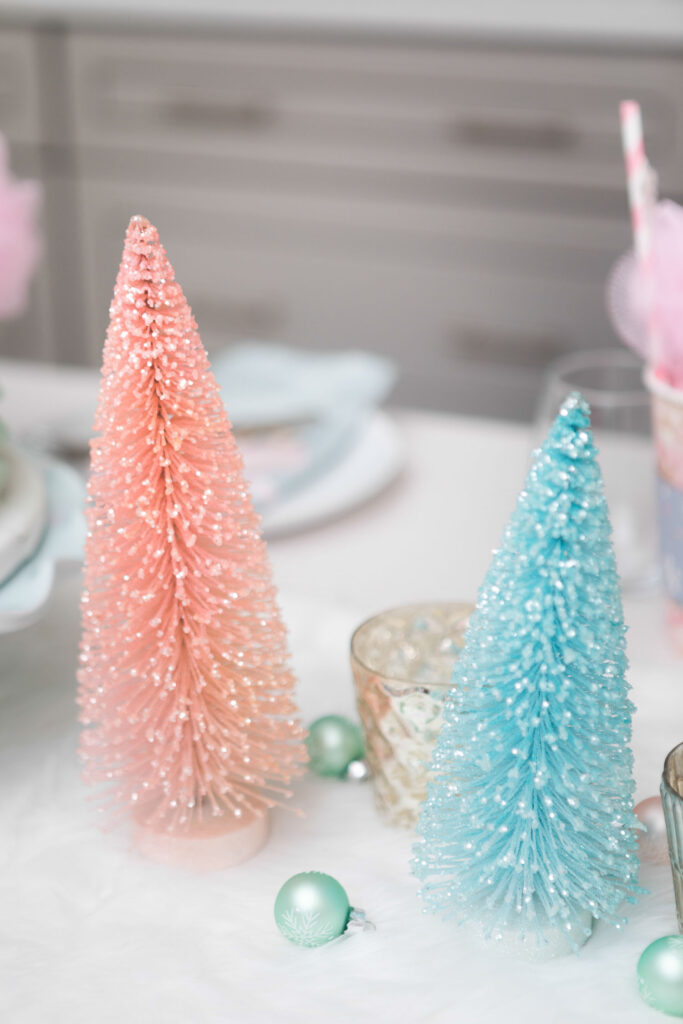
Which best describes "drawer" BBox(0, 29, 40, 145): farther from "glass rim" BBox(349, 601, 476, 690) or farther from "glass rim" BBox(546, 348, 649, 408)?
"glass rim" BBox(349, 601, 476, 690)

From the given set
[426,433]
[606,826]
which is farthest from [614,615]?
[426,433]

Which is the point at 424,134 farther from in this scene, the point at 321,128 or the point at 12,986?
the point at 12,986

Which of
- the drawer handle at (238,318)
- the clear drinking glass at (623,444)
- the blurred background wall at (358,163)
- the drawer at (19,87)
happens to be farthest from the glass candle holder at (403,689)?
the drawer at (19,87)

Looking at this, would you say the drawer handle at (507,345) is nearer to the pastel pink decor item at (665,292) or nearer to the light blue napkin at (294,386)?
the light blue napkin at (294,386)

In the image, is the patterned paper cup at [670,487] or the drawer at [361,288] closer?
the patterned paper cup at [670,487]

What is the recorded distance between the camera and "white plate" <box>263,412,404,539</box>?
29.0 inches

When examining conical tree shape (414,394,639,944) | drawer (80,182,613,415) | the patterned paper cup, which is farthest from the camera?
drawer (80,182,613,415)

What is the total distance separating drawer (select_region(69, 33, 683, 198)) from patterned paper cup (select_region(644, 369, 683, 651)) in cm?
137

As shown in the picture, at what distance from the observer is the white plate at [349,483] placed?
0.74m

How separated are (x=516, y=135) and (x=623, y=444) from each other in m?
1.38

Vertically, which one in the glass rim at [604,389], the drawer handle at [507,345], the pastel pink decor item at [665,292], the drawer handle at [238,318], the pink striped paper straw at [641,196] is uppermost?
the pink striped paper straw at [641,196]

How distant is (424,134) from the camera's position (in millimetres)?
1985

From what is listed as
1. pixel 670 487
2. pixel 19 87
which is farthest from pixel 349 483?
pixel 19 87

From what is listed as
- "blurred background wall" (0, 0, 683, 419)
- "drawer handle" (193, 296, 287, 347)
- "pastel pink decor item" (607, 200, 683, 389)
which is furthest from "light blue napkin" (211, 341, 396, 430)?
"drawer handle" (193, 296, 287, 347)
